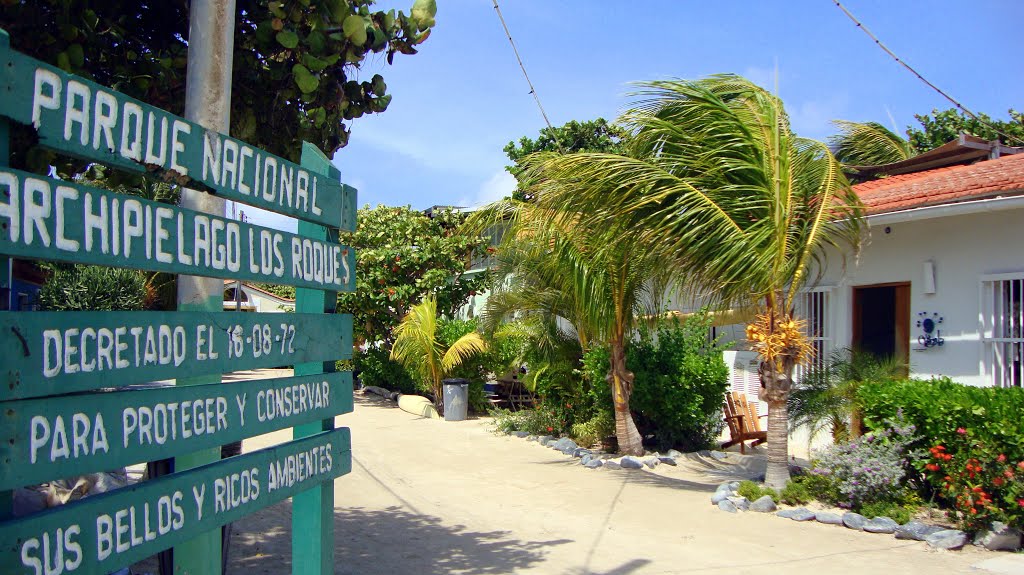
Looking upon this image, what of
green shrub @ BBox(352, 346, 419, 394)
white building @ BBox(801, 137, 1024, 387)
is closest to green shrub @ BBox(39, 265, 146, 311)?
green shrub @ BBox(352, 346, 419, 394)

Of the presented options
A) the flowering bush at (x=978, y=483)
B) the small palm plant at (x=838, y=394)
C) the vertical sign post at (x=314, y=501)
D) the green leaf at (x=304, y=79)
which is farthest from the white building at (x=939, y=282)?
the vertical sign post at (x=314, y=501)

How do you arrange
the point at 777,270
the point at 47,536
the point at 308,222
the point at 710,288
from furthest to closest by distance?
the point at 710,288 < the point at 777,270 < the point at 308,222 < the point at 47,536

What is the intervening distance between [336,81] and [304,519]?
11.1 ft

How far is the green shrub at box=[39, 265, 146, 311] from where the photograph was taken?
16219mm

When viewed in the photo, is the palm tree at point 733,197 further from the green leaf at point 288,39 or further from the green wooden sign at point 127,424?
the green wooden sign at point 127,424

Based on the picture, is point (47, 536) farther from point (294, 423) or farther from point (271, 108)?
point (271, 108)

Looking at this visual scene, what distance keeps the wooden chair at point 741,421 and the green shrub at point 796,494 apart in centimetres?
394

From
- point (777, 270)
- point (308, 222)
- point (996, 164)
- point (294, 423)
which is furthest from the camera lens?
point (996, 164)

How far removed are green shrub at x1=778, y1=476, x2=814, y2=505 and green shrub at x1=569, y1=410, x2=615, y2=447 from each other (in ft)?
14.3

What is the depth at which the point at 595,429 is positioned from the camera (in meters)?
13.2

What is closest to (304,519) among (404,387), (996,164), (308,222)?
(308,222)

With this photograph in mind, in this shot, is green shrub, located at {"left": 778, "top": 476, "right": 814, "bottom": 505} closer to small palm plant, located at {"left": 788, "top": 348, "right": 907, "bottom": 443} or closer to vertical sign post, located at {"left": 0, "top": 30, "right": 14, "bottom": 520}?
small palm plant, located at {"left": 788, "top": 348, "right": 907, "bottom": 443}

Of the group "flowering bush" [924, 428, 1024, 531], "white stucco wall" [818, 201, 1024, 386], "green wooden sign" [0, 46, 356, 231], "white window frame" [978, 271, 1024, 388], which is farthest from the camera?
"white stucco wall" [818, 201, 1024, 386]

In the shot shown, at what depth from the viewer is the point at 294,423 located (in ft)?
11.9
